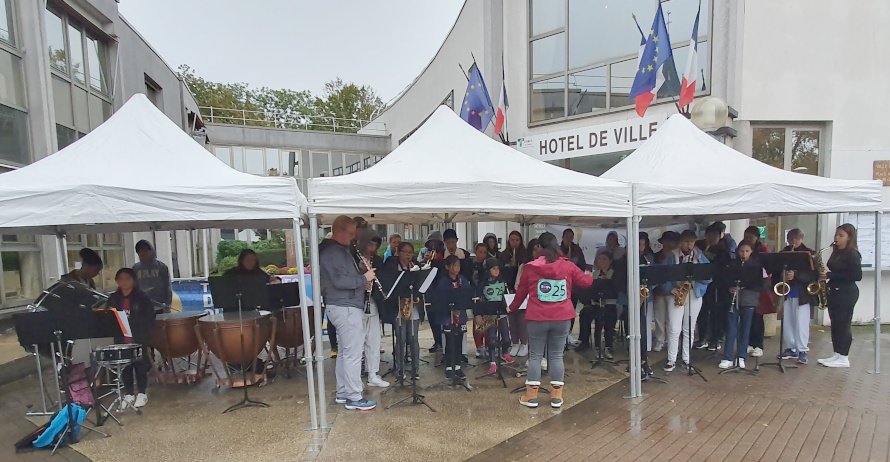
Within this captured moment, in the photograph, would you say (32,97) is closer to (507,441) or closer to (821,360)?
(507,441)

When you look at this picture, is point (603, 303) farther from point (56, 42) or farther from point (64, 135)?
point (56, 42)

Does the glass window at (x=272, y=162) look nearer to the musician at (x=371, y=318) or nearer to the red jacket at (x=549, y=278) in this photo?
the musician at (x=371, y=318)

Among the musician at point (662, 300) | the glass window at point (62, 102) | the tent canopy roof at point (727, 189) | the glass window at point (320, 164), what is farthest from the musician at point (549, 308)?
the glass window at point (320, 164)

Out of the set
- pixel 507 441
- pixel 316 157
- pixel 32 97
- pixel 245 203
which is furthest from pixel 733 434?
pixel 316 157

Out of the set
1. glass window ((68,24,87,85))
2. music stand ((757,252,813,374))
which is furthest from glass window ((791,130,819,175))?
glass window ((68,24,87,85))

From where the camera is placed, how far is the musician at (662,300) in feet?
18.9

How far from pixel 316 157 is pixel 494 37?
13236 mm

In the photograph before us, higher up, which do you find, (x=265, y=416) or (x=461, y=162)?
(x=461, y=162)

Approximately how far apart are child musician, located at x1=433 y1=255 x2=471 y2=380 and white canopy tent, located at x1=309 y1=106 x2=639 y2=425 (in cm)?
89

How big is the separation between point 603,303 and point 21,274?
29.0ft

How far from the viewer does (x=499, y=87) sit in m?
10.7

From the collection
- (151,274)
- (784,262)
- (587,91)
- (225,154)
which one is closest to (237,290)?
(151,274)

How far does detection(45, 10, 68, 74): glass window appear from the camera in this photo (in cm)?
821

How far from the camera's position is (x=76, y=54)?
9.12 metres
